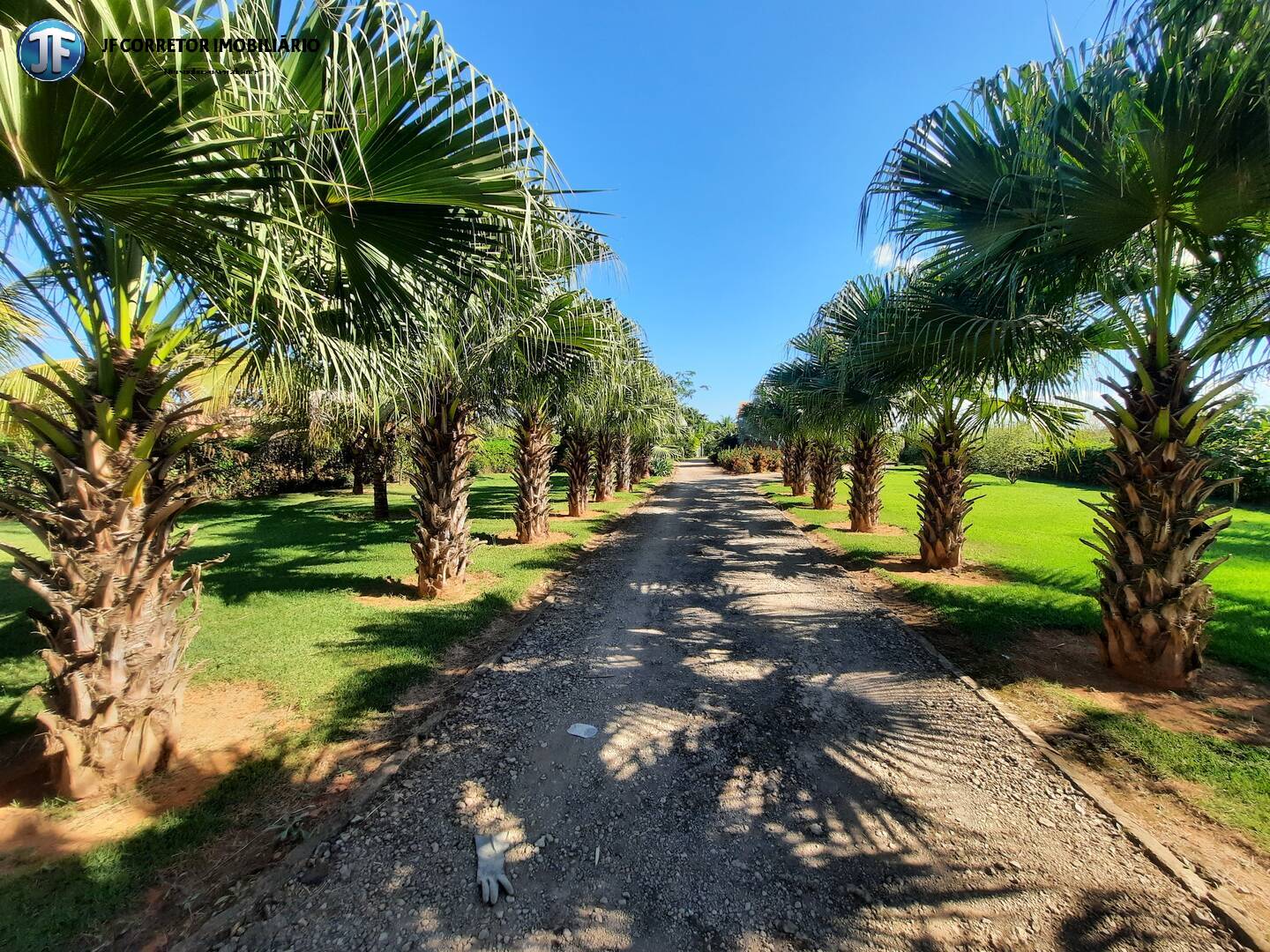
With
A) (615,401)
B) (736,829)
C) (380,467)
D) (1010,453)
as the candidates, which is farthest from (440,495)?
(1010,453)

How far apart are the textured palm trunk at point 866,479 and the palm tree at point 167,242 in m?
10.4

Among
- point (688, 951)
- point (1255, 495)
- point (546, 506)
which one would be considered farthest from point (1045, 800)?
point (1255, 495)

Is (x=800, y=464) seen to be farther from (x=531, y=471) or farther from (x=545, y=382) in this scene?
(x=545, y=382)

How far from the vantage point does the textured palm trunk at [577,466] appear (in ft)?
47.9

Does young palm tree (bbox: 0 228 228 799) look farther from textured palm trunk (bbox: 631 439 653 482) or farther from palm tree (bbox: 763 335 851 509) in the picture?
textured palm trunk (bbox: 631 439 653 482)

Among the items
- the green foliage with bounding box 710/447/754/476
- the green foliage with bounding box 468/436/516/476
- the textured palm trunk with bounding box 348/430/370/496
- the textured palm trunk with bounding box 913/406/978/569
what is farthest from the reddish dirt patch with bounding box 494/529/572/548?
the green foliage with bounding box 710/447/754/476

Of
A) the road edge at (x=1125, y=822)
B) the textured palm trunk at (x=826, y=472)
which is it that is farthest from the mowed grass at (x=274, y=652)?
the textured palm trunk at (x=826, y=472)

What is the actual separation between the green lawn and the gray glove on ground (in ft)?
15.7

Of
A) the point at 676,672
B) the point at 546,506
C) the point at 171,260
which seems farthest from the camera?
the point at 546,506

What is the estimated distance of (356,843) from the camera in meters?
2.34

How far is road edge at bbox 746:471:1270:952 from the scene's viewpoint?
190 cm

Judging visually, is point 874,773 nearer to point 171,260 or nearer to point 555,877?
point 555,877

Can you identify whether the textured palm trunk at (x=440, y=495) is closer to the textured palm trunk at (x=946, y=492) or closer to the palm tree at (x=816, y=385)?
the palm tree at (x=816, y=385)

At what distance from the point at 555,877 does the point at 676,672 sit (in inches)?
86.3
